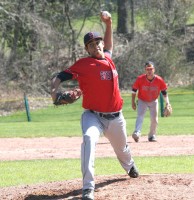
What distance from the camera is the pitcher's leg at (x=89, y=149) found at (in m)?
7.50

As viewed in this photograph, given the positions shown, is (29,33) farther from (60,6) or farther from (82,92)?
(82,92)

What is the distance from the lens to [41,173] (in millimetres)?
10906

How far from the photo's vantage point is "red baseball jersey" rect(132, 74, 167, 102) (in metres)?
14.9

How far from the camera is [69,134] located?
708 inches

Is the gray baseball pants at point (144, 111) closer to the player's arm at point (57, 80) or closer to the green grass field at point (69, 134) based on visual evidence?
the green grass field at point (69, 134)

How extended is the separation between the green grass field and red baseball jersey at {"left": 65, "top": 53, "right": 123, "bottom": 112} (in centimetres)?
248

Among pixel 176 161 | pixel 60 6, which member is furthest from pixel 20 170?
pixel 60 6

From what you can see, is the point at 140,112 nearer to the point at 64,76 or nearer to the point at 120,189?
the point at 120,189

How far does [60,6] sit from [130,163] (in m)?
27.5

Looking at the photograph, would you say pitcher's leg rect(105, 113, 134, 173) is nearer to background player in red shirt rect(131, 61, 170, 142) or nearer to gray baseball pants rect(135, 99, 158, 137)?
background player in red shirt rect(131, 61, 170, 142)

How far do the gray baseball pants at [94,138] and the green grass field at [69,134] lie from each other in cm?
202

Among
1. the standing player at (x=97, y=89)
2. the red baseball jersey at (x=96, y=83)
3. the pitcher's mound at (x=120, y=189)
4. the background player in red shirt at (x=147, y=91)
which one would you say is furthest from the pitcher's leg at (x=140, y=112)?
the red baseball jersey at (x=96, y=83)

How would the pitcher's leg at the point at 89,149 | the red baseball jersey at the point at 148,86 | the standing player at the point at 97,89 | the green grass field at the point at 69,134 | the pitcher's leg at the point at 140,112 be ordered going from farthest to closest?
the pitcher's leg at the point at 140,112
the red baseball jersey at the point at 148,86
the green grass field at the point at 69,134
the standing player at the point at 97,89
the pitcher's leg at the point at 89,149

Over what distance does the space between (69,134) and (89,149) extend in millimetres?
10442
